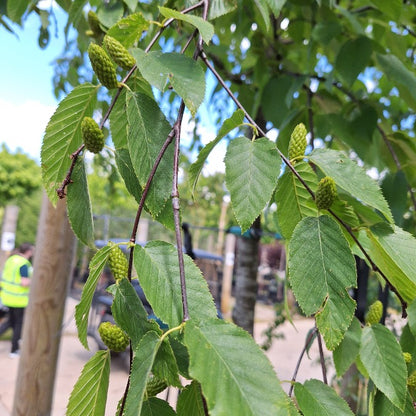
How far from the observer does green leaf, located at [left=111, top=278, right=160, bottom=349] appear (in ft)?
1.05

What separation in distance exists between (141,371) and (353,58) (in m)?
0.89

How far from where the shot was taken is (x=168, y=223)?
15.5 inches

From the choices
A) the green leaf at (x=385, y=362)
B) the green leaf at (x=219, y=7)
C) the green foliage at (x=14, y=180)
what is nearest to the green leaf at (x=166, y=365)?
the green leaf at (x=385, y=362)

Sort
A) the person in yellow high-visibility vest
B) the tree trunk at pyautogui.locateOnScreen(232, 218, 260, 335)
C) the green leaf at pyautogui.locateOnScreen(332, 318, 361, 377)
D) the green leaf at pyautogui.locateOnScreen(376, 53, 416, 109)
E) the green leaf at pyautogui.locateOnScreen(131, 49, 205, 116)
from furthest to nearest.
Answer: the person in yellow high-visibility vest
the tree trunk at pyautogui.locateOnScreen(232, 218, 260, 335)
the green leaf at pyautogui.locateOnScreen(376, 53, 416, 109)
the green leaf at pyautogui.locateOnScreen(332, 318, 361, 377)
the green leaf at pyautogui.locateOnScreen(131, 49, 205, 116)

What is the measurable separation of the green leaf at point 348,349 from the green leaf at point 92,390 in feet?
0.93

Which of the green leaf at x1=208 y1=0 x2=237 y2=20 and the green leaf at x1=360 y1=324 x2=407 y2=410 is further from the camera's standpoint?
the green leaf at x1=208 y1=0 x2=237 y2=20

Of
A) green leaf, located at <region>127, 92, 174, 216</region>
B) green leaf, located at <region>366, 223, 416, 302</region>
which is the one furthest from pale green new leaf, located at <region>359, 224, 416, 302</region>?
green leaf, located at <region>127, 92, 174, 216</region>

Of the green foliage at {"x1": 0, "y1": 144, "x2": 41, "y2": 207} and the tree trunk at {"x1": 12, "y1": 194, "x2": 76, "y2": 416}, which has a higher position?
the green foliage at {"x1": 0, "y1": 144, "x2": 41, "y2": 207}

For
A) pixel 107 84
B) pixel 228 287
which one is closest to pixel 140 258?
pixel 107 84

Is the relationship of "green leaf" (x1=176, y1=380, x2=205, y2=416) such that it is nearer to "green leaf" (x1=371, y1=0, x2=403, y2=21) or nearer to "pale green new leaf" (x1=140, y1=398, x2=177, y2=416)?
"pale green new leaf" (x1=140, y1=398, x2=177, y2=416)

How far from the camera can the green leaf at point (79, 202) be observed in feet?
1.34

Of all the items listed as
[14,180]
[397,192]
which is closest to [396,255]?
[397,192]

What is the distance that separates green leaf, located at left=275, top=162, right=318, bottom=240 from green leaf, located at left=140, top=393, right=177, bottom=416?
21 cm

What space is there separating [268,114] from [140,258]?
33.1 inches
